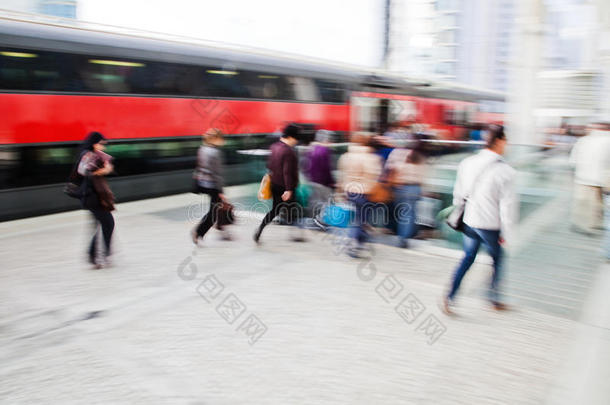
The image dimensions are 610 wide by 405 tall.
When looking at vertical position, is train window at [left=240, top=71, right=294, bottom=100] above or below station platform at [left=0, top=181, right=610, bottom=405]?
above

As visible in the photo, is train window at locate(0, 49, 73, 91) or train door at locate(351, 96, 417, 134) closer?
train window at locate(0, 49, 73, 91)

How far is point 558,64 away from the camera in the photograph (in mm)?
17625

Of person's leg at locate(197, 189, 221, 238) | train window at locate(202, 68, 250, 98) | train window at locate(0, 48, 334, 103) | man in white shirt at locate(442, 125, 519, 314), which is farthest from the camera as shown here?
train window at locate(202, 68, 250, 98)

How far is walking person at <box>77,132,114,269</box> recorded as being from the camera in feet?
17.5

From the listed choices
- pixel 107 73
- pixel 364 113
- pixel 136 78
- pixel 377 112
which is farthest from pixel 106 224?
pixel 377 112

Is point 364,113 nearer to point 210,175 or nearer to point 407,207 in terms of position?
point 407,207

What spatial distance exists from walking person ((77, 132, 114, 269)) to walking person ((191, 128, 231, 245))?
1.17 metres

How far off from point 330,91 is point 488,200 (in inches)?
406

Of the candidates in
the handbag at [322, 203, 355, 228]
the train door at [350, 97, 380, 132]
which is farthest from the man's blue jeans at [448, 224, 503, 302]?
the train door at [350, 97, 380, 132]

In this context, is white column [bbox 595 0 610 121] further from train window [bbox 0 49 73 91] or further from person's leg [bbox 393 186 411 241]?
train window [bbox 0 49 73 91]

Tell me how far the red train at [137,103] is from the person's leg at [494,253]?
510 cm

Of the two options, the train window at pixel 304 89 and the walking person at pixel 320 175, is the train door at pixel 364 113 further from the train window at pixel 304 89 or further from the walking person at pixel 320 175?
the walking person at pixel 320 175

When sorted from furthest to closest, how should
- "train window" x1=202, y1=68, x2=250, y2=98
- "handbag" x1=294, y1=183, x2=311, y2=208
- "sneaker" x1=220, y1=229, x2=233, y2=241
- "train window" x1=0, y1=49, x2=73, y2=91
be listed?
"train window" x1=202, y1=68, x2=250, y2=98 < "train window" x1=0, y1=49, x2=73, y2=91 < "handbag" x1=294, y1=183, x2=311, y2=208 < "sneaker" x1=220, y1=229, x2=233, y2=241

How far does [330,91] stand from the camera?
46.0ft
